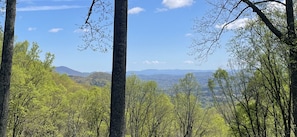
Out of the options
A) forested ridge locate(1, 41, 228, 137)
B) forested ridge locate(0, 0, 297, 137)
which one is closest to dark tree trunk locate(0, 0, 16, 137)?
forested ridge locate(0, 0, 297, 137)

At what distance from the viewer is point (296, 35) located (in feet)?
16.9

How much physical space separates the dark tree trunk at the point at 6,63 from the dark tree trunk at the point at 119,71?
2.65 metres

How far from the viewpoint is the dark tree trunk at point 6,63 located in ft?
16.6

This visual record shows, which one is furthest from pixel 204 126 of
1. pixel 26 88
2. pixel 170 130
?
pixel 26 88

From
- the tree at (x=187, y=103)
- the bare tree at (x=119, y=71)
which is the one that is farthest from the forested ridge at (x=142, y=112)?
the bare tree at (x=119, y=71)

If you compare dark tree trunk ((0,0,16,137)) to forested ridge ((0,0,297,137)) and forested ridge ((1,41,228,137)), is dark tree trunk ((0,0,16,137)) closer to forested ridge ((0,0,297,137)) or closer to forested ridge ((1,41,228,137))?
forested ridge ((0,0,297,137))

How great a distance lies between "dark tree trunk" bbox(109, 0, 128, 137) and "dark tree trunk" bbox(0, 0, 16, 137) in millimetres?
2648

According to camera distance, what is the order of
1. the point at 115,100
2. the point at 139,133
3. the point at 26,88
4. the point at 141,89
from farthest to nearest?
the point at 139,133 → the point at 141,89 → the point at 26,88 → the point at 115,100

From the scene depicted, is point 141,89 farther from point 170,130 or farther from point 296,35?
point 296,35

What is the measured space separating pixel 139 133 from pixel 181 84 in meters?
7.31

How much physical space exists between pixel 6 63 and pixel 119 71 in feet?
9.00

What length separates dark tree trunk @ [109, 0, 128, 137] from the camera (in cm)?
337

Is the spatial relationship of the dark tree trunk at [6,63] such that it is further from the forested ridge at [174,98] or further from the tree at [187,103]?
the tree at [187,103]

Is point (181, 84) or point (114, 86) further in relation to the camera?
point (181, 84)
